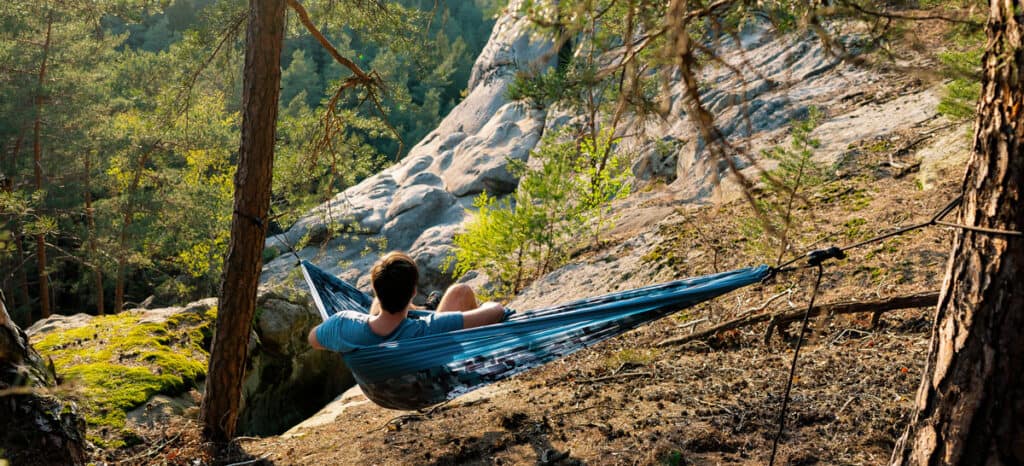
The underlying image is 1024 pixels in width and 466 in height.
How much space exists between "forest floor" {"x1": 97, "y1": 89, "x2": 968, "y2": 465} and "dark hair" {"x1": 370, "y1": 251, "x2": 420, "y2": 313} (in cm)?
61

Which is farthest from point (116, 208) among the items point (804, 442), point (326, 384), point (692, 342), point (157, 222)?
point (804, 442)

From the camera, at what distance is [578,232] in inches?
238

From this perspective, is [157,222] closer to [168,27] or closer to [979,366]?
[979,366]

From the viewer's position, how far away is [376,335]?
2.57 meters

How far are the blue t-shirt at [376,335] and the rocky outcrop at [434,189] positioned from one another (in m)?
8.18

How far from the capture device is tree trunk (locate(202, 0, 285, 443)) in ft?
10.4

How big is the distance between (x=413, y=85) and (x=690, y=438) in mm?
27863

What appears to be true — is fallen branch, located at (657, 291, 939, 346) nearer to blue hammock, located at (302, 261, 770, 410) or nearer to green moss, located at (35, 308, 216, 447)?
blue hammock, located at (302, 261, 770, 410)

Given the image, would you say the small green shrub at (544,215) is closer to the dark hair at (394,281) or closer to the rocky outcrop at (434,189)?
the dark hair at (394,281)

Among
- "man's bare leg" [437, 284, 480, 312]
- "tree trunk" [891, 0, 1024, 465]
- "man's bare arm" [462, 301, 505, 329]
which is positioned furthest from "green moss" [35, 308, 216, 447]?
"tree trunk" [891, 0, 1024, 465]

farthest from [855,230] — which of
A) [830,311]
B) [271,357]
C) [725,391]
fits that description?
[271,357]

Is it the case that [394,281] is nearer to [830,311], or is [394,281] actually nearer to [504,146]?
[830,311]

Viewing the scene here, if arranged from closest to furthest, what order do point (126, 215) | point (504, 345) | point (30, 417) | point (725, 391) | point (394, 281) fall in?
point (30, 417) < point (504, 345) < point (394, 281) < point (725, 391) < point (126, 215)

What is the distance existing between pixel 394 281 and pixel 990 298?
175cm
